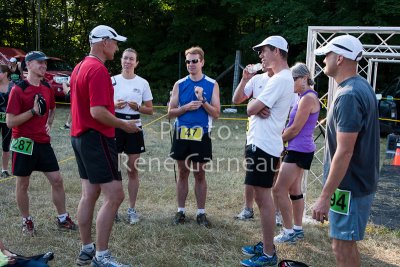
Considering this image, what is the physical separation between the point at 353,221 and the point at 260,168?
1017 millimetres

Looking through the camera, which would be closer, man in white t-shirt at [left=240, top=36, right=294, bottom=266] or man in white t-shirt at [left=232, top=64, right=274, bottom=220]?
man in white t-shirt at [left=240, top=36, right=294, bottom=266]

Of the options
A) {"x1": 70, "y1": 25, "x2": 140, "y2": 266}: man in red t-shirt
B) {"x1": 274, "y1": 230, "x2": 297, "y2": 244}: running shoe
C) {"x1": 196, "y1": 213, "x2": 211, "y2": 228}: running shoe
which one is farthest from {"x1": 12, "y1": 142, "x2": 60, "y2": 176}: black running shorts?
{"x1": 274, "y1": 230, "x2": 297, "y2": 244}: running shoe

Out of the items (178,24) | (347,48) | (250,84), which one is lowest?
(250,84)

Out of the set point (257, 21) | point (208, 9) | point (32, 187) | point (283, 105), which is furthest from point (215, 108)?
point (257, 21)

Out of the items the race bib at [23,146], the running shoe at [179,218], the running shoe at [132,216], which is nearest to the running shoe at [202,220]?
the running shoe at [179,218]

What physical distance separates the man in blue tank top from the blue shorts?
2.08 m

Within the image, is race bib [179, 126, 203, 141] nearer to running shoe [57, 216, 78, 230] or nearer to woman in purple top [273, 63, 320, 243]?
woman in purple top [273, 63, 320, 243]

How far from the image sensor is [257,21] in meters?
20.2

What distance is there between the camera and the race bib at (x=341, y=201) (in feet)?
8.91

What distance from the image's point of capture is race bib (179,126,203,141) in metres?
4.60

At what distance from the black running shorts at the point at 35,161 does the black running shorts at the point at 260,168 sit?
1.99 meters

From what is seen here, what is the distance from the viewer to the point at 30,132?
4.21 m

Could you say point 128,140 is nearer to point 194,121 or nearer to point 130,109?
point 130,109

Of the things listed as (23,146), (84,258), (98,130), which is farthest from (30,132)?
(84,258)
